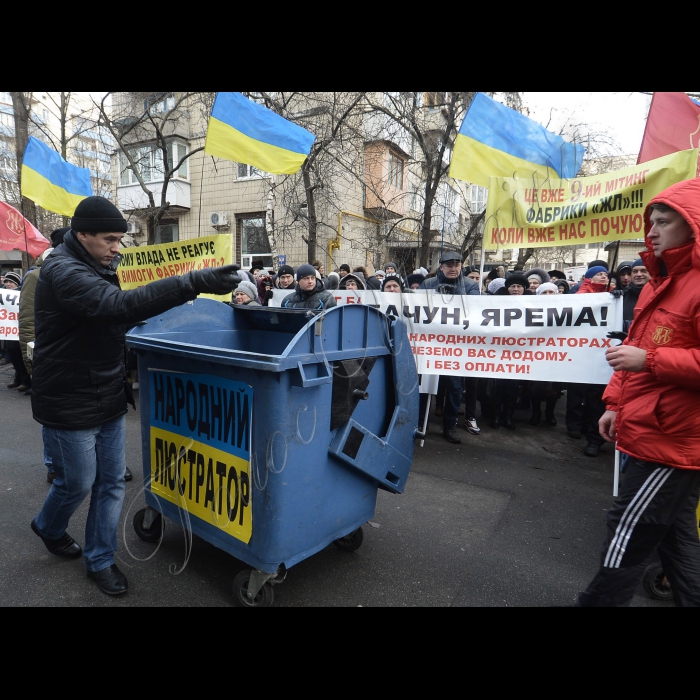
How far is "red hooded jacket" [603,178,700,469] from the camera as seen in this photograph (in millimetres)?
1884

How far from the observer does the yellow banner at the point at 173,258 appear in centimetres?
487

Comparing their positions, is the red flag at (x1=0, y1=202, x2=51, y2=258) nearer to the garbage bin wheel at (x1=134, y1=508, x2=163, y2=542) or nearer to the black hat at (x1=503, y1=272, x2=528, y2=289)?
the garbage bin wheel at (x1=134, y1=508, x2=163, y2=542)

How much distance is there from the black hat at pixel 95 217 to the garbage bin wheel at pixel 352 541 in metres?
2.23

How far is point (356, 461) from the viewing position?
104 inches

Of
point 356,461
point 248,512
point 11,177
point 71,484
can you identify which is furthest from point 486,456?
point 11,177

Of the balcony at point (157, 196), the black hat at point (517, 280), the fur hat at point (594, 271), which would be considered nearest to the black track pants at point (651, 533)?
the black hat at point (517, 280)

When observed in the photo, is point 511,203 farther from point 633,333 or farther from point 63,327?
point 63,327

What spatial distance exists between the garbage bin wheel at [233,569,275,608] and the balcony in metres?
19.8

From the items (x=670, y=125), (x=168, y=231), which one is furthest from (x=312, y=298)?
(x=168, y=231)

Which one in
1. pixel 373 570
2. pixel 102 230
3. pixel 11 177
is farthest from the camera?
pixel 11 177

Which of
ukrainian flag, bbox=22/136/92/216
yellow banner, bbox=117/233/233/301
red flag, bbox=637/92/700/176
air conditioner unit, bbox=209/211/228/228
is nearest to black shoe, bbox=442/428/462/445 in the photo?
yellow banner, bbox=117/233/233/301

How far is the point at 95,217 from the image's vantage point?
232 centimetres

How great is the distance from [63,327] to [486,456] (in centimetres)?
406

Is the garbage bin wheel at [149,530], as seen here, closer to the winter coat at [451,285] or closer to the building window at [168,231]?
the winter coat at [451,285]
